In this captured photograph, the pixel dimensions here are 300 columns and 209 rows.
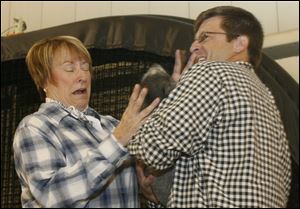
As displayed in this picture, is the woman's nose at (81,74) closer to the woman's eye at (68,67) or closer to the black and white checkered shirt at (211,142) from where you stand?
the woman's eye at (68,67)

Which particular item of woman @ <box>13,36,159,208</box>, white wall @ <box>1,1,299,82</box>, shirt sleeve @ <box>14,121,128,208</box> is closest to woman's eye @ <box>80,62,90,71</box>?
woman @ <box>13,36,159,208</box>

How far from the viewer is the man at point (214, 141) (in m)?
0.64

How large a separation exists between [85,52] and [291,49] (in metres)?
0.44

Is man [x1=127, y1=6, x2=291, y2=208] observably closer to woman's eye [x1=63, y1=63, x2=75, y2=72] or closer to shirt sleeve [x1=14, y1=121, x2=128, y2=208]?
shirt sleeve [x1=14, y1=121, x2=128, y2=208]

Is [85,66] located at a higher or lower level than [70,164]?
higher

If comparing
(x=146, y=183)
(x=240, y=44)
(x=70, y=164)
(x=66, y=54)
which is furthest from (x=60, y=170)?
(x=240, y=44)

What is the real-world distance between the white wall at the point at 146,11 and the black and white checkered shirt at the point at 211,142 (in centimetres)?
32

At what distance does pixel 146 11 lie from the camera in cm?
114

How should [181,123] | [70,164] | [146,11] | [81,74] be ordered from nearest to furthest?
[181,123] → [70,164] → [81,74] → [146,11]

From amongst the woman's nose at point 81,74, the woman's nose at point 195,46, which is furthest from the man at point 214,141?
the woman's nose at point 81,74

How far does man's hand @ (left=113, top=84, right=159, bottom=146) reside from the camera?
2.26 ft

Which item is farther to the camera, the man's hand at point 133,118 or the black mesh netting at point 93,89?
the black mesh netting at point 93,89

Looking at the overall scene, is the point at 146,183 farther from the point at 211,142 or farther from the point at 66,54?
the point at 66,54

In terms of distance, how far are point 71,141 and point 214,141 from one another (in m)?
0.27
